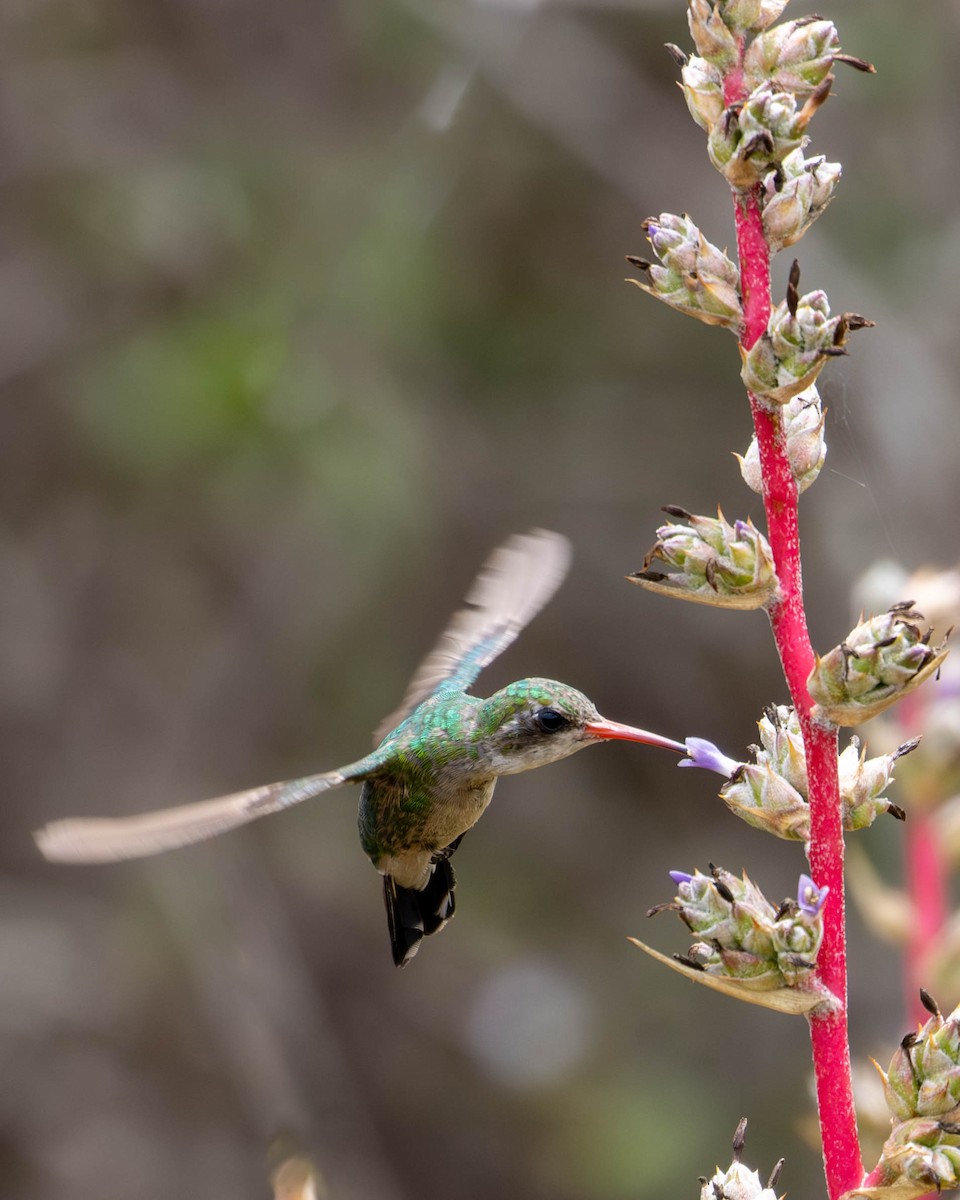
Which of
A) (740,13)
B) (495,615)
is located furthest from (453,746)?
(740,13)

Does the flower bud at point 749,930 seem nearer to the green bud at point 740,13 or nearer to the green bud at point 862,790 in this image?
the green bud at point 862,790

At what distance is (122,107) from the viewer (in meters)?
6.88

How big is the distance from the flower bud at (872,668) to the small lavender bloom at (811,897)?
0.23m

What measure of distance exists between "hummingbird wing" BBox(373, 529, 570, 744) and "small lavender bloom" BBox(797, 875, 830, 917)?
147 cm

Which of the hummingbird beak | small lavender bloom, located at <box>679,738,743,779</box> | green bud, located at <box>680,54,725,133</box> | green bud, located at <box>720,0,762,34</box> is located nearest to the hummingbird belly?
the hummingbird beak

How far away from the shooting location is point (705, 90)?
2.18 metres

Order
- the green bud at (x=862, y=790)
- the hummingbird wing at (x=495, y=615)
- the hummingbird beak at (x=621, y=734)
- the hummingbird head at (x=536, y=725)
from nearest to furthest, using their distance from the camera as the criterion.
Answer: the green bud at (x=862, y=790), the hummingbird beak at (x=621, y=734), the hummingbird head at (x=536, y=725), the hummingbird wing at (x=495, y=615)

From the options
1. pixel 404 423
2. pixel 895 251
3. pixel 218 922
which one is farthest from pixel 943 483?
pixel 218 922

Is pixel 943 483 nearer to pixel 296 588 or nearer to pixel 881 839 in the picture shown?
pixel 881 839

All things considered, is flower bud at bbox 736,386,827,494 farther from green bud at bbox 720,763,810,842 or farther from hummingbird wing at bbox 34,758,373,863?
hummingbird wing at bbox 34,758,373,863

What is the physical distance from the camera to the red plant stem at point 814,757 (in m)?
2.07

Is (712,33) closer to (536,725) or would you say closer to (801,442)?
(801,442)

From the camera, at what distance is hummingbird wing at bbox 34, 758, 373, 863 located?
219cm

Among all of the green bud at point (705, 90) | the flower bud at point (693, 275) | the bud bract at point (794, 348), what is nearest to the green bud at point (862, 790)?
the bud bract at point (794, 348)
